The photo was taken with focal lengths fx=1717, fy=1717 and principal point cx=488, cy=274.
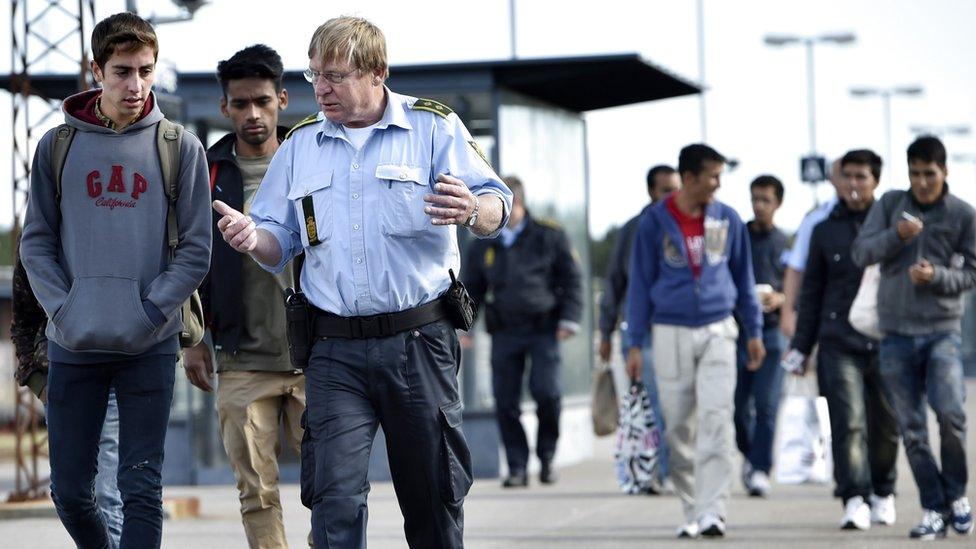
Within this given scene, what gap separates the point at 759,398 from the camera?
12.4 m

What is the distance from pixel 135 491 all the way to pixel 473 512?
5588 millimetres

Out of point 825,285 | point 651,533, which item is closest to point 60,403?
point 651,533

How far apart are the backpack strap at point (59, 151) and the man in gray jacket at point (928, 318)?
15.2 feet

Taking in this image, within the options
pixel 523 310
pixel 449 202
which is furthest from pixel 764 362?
pixel 449 202

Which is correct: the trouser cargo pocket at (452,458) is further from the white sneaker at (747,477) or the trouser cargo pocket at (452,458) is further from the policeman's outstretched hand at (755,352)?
the white sneaker at (747,477)

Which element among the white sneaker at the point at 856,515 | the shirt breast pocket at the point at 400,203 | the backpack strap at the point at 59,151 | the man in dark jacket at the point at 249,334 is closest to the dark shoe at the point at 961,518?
the white sneaker at the point at 856,515

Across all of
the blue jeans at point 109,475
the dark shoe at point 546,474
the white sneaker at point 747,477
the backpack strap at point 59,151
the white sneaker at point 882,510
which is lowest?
the dark shoe at point 546,474

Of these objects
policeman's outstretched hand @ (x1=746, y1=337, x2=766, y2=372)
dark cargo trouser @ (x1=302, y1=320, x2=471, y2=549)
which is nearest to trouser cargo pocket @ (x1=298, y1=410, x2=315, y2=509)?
dark cargo trouser @ (x1=302, y1=320, x2=471, y2=549)

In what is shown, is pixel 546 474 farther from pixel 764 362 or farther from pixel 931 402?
pixel 931 402

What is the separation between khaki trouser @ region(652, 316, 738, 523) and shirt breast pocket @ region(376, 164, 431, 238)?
424 cm

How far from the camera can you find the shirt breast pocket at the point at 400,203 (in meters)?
5.14

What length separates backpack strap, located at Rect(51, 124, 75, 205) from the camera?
5629 mm

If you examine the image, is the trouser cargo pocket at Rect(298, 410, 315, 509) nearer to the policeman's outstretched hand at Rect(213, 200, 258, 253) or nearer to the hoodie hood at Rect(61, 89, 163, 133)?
the policeman's outstretched hand at Rect(213, 200, 258, 253)

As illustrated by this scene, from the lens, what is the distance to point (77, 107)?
Answer: 5746mm
